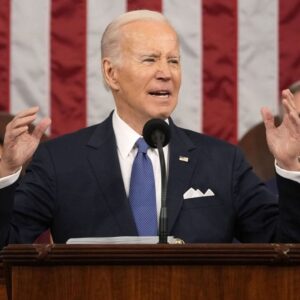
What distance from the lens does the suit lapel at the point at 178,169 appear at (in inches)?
133

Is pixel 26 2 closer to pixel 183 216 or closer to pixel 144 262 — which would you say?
pixel 183 216

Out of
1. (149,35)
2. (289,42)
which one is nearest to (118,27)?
(149,35)

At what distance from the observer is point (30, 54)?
16.5ft

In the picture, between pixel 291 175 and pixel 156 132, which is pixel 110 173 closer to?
pixel 156 132

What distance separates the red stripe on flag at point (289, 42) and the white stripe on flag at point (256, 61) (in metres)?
0.03

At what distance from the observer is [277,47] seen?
512 cm

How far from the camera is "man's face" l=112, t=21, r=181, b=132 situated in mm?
3510

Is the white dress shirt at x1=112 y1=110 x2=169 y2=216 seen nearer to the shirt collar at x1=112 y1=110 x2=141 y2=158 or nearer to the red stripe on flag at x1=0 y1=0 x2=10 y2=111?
the shirt collar at x1=112 y1=110 x2=141 y2=158

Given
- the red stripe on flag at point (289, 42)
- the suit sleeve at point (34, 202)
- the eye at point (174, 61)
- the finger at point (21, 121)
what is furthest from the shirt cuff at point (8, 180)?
the red stripe on flag at point (289, 42)

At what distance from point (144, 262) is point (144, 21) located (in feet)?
4.22

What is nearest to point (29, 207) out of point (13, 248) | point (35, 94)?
point (13, 248)

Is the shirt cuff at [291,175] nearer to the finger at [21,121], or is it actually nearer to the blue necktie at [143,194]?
the blue necktie at [143,194]

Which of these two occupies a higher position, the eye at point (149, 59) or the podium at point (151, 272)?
the eye at point (149, 59)

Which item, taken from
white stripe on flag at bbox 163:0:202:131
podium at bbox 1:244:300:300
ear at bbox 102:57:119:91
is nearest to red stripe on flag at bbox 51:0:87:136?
white stripe on flag at bbox 163:0:202:131
